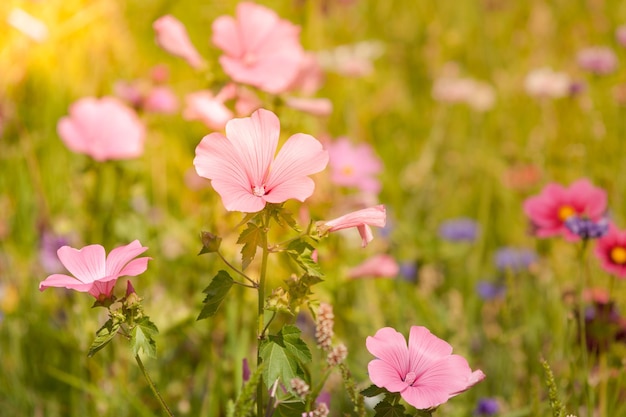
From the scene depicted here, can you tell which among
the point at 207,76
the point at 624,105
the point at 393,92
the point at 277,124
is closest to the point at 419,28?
the point at 393,92

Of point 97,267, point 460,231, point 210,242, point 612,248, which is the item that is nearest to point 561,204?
point 612,248

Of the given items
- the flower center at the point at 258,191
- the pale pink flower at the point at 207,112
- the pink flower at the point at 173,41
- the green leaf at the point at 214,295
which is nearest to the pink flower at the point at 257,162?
the flower center at the point at 258,191

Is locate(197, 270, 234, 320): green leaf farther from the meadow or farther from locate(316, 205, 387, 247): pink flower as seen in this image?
locate(316, 205, 387, 247): pink flower

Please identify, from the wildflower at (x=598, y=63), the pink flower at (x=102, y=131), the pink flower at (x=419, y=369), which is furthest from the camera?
the wildflower at (x=598, y=63)

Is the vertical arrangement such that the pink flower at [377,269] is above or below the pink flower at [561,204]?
below

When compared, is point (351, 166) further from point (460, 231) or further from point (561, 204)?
point (561, 204)

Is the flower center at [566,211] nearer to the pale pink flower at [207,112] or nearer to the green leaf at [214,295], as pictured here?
the pale pink flower at [207,112]

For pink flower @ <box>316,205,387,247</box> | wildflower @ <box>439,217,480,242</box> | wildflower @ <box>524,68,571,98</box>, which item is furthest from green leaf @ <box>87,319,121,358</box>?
wildflower @ <box>524,68,571,98</box>
